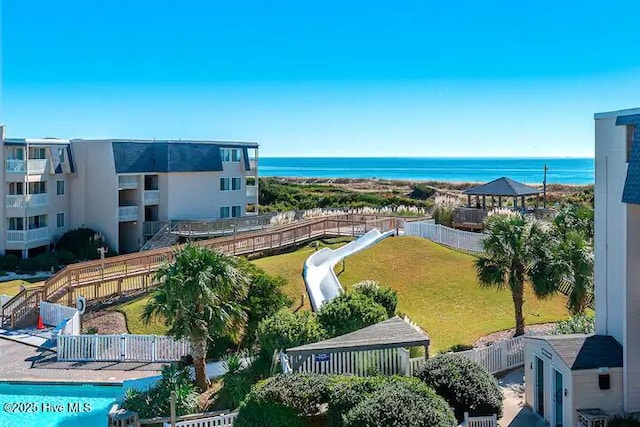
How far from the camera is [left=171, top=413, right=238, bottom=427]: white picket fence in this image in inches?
606

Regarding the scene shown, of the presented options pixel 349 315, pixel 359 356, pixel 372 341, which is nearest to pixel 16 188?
pixel 349 315

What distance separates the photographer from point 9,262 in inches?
1505

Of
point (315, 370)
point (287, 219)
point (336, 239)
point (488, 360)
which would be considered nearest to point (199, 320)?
point (315, 370)

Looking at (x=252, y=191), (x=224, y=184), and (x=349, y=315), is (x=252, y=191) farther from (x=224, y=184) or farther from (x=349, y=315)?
(x=349, y=315)

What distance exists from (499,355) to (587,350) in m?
4.28

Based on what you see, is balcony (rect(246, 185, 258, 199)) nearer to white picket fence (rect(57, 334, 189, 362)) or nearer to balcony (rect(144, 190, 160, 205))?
balcony (rect(144, 190, 160, 205))

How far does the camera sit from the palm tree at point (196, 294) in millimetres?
Result: 17219

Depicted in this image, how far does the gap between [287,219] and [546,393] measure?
33089 millimetres

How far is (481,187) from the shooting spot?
38.8 meters

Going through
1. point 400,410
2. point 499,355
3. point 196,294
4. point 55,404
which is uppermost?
point 196,294

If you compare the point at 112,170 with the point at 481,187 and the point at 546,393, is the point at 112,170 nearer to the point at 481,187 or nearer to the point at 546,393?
the point at 481,187

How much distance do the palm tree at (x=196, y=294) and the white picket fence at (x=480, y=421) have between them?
6998 millimetres

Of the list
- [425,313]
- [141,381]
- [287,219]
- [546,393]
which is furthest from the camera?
[287,219]

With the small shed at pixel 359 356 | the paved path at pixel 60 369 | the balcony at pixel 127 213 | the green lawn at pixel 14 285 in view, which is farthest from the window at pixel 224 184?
the small shed at pixel 359 356
